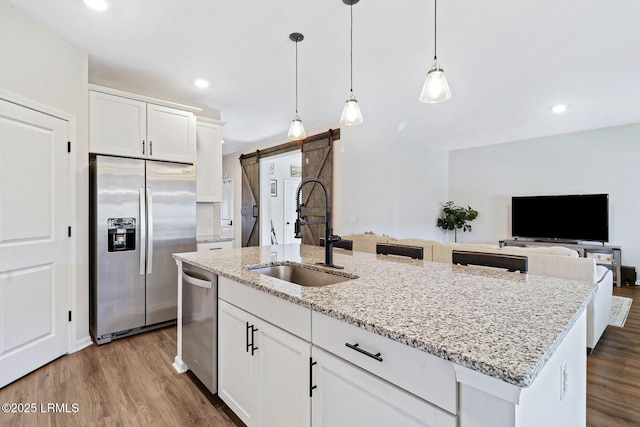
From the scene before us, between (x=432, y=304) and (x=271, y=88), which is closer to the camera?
(x=432, y=304)

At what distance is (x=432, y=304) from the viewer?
3.62 ft

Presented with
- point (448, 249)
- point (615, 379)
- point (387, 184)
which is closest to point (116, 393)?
point (448, 249)

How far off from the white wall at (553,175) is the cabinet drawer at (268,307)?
6477 mm

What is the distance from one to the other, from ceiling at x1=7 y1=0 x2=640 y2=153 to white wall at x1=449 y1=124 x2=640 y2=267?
35.4 inches

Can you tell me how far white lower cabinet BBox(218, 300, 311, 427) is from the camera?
127cm

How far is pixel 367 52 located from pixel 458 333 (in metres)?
2.65

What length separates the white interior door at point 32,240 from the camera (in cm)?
219

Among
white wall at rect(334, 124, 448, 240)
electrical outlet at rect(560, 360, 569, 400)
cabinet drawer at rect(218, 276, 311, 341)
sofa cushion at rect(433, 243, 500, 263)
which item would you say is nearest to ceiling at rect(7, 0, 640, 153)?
white wall at rect(334, 124, 448, 240)

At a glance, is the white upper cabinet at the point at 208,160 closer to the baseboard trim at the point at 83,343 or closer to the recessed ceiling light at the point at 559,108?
the baseboard trim at the point at 83,343

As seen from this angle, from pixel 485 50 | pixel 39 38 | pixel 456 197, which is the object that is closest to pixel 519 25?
pixel 485 50

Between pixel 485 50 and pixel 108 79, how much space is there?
12.7 feet

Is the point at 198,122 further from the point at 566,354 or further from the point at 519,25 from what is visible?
the point at 566,354

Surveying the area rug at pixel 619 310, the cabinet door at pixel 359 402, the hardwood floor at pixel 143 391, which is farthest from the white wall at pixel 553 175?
the cabinet door at pixel 359 402

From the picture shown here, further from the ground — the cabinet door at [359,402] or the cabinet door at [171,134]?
the cabinet door at [171,134]
